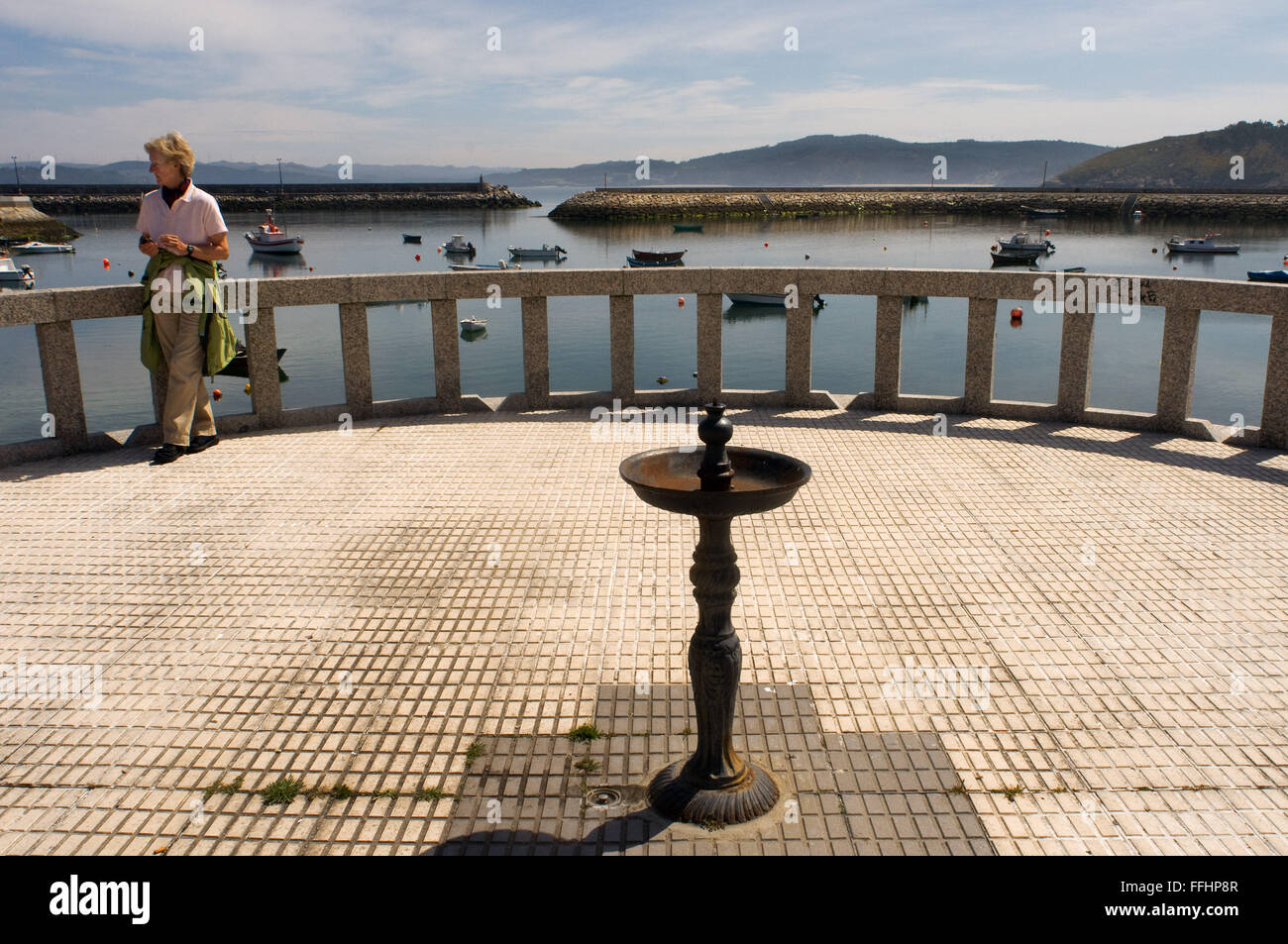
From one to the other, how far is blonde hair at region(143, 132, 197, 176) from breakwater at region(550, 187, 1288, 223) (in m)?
107

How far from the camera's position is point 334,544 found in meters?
6.70

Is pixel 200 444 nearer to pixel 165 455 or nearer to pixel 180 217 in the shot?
pixel 165 455

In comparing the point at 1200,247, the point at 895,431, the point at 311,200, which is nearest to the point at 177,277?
the point at 895,431

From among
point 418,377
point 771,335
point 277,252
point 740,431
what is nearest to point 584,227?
point 277,252

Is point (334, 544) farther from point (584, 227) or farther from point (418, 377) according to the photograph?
point (584, 227)

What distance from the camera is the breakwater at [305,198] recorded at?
386ft

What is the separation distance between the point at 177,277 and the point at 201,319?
0.41 meters

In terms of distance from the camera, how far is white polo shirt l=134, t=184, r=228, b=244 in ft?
28.4

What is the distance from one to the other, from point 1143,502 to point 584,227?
103215mm

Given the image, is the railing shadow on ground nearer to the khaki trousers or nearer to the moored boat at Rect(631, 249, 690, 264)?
the khaki trousers

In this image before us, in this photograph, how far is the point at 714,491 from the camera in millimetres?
3469

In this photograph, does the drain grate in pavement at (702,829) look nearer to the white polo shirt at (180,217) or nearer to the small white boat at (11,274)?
the white polo shirt at (180,217)

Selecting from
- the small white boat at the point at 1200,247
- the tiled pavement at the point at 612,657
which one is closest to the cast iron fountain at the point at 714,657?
the tiled pavement at the point at 612,657

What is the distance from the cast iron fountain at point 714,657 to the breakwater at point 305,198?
411 ft
